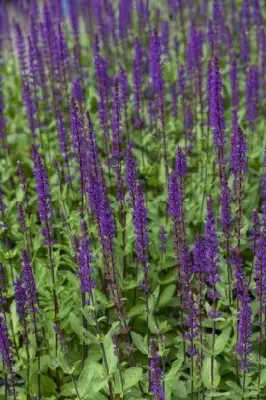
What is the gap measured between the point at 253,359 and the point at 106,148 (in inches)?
119

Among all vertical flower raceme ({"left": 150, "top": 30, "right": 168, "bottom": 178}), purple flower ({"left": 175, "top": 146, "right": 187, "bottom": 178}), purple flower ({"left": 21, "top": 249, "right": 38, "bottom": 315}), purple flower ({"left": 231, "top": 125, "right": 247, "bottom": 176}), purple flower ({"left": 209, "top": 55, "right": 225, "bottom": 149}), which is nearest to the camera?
purple flower ({"left": 21, "top": 249, "right": 38, "bottom": 315})

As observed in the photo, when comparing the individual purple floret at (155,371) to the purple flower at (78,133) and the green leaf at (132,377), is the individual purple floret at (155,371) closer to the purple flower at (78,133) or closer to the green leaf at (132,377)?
the green leaf at (132,377)

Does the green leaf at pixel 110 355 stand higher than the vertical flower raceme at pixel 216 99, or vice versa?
the vertical flower raceme at pixel 216 99

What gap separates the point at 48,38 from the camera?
817cm

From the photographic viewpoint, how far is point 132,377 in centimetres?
498

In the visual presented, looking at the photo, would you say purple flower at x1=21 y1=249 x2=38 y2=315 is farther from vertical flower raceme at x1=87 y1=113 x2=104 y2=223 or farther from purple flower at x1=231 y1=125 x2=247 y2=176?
purple flower at x1=231 y1=125 x2=247 y2=176

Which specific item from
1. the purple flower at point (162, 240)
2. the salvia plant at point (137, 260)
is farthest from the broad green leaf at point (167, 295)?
the purple flower at point (162, 240)

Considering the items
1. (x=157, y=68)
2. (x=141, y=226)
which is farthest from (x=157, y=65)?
(x=141, y=226)

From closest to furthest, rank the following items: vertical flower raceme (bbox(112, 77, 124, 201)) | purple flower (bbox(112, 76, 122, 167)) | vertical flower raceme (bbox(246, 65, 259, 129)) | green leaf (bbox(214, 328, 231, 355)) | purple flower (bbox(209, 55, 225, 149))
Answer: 1. green leaf (bbox(214, 328, 231, 355))
2. purple flower (bbox(209, 55, 225, 149))
3. vertical flower raceme (bbox(112, 77, 124, 201))
4. purple flower (bbox(112, 76, 122, 167))
5. vertical flower raceme (bbox(246, 65, 259, 129))

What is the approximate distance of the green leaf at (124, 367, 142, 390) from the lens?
4.93m

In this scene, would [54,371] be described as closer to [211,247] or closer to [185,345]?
[185,345]

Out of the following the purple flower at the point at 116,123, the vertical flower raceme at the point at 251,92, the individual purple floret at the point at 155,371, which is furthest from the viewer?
the vertical flower raceme at the point at 251,92

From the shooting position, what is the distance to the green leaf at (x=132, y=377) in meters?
4.93

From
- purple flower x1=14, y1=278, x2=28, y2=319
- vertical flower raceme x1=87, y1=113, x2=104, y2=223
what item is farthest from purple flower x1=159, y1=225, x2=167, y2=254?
purple flower x1=14, y1=278, x2=28, y2=319
